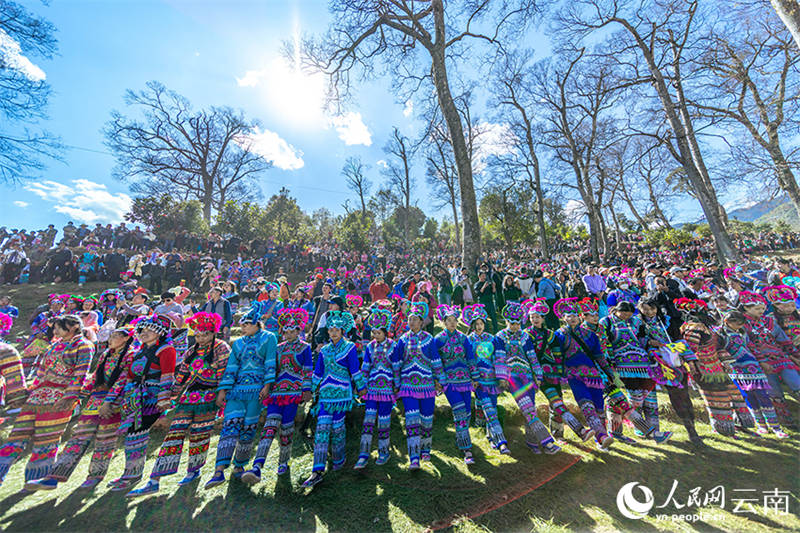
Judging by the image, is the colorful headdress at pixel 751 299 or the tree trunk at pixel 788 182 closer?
the colorful headdress at pixel 751 299

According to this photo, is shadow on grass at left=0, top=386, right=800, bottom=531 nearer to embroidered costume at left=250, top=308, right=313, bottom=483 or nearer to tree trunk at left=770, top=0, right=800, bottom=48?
embroidered costume at left=250, top=308, right=313, bottom=483

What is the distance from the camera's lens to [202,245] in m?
20.2

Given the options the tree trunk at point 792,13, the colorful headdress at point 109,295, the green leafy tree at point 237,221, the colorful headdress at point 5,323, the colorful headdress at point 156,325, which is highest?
the green leafy tree at point 237,221

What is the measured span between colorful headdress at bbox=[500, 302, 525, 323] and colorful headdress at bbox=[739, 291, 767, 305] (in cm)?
341

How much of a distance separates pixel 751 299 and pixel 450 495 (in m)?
5.55

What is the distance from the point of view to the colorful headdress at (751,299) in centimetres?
451

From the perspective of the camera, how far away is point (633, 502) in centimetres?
299

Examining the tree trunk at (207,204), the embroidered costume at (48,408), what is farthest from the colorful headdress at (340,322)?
the tree trunk at (207,204)

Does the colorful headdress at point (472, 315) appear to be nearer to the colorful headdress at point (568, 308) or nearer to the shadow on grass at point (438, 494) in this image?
the colorful headdress at point (568, 308)

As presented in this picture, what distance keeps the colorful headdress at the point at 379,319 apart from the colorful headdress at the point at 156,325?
2.60 metres

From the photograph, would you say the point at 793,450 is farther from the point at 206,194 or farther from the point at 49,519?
the point at 206,194

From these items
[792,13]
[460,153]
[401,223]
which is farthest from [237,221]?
[401,223]

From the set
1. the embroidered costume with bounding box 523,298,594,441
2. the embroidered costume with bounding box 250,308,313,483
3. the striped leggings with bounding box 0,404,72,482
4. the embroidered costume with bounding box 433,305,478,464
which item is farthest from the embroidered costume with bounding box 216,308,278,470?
the embroidered costume with bounding box 523,298,594,441

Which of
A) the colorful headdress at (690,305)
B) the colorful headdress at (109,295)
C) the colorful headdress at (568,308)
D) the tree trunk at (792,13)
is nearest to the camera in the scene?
the colorful headdress at (568,308)
